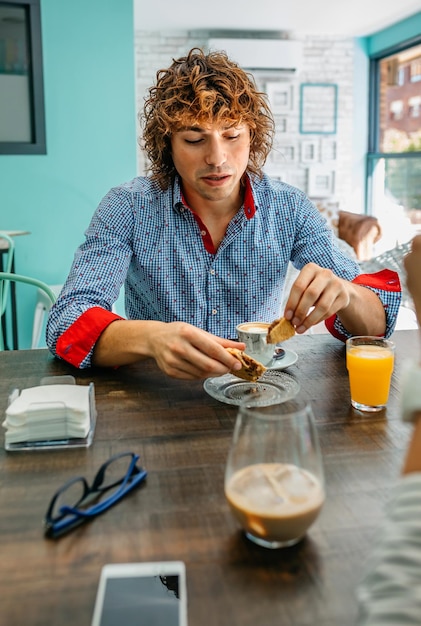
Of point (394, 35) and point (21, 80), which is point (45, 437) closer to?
point (21, 80)

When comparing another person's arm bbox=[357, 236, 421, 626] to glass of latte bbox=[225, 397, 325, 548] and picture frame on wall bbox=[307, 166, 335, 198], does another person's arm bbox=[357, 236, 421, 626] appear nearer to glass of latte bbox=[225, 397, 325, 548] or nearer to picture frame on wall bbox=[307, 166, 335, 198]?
glass of latte bbox=[225, 397, 325, 548]

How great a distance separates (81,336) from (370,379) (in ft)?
1.95

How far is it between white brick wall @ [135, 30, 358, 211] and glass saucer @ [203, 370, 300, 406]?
5.71 metres

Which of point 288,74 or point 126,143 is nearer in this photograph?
point 126,143

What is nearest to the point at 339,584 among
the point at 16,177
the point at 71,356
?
the point at 71,356

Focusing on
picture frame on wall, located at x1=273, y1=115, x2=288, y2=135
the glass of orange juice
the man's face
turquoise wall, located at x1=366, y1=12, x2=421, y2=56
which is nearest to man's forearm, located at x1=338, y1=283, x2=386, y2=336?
the glass of orange juice

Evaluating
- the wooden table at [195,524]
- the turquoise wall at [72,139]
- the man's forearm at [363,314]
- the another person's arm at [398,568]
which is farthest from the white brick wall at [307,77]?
the another person's arm at [398,568]

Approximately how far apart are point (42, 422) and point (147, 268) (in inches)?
33.7

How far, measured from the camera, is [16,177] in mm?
3984

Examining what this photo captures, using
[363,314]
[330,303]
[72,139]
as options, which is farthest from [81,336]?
[72,139]

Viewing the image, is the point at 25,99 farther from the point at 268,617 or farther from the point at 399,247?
the point at 268,617

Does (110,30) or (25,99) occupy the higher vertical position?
(110,30)

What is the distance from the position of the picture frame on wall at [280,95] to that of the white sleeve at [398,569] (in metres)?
6.77

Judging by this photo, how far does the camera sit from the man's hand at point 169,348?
43.4 inches
